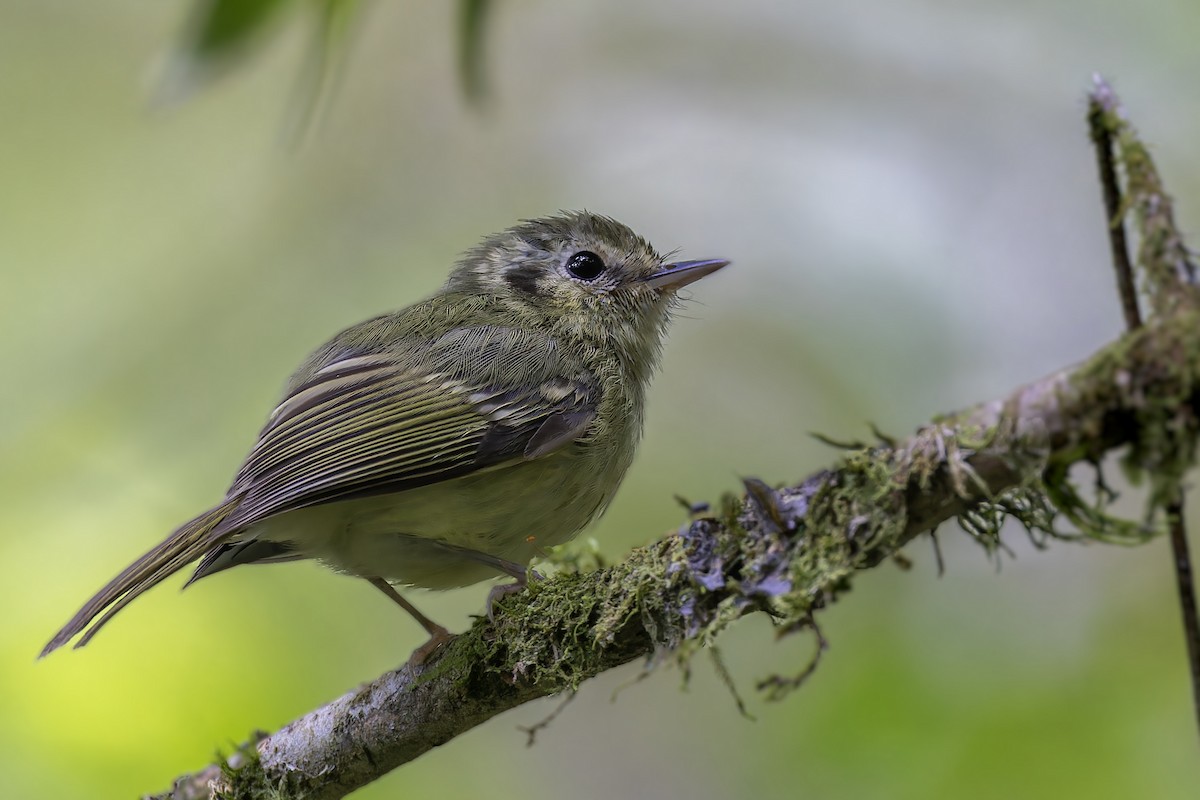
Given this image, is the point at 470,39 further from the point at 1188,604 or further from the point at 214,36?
the point at 1188,604

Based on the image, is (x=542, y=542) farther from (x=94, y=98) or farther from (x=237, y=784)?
(x=94, y=98)

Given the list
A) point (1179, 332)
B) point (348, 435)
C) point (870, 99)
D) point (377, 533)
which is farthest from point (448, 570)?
point (870, 99)

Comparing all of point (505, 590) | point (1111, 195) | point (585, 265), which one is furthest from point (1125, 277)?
point (585, 265)

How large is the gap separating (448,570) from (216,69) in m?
1.72

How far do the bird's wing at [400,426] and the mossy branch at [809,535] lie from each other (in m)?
0.51

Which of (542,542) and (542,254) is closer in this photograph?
(542,542)

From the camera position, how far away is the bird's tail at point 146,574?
114 inches

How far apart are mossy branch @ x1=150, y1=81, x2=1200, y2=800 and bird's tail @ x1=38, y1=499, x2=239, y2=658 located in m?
0.50

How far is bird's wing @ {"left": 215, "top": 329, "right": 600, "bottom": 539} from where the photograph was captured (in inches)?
114

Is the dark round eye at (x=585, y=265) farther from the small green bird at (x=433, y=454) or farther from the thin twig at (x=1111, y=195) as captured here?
the thin twig at (x=1111, y=195)

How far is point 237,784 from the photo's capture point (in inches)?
112

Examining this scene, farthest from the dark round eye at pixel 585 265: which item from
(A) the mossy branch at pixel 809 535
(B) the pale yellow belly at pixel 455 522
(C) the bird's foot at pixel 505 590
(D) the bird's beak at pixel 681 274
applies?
(A) the mossy branch at pixel 809 535

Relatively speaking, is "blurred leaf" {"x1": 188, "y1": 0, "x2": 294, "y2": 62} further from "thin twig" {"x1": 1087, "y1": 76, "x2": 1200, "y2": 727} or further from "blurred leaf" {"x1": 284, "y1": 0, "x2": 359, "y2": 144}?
"thin twig" {"x1": 1087, "y1": 76, "x2": 1200, "y2": 727}

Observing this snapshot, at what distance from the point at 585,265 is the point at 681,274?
35 cm
